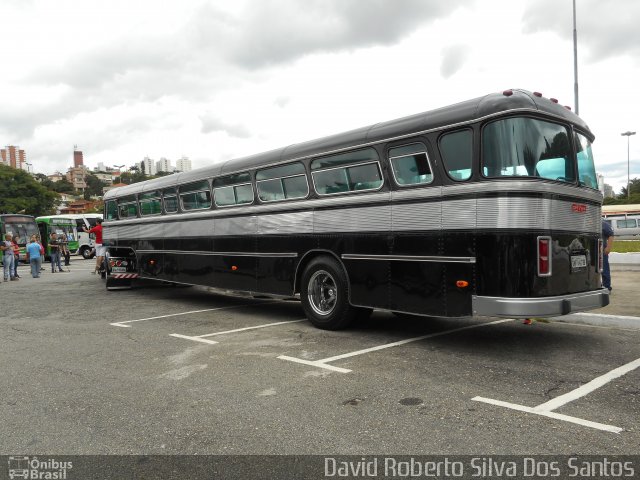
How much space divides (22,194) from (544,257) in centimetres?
7101

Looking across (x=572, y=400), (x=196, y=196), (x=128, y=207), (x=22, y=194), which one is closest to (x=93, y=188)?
(x=22, y=194)

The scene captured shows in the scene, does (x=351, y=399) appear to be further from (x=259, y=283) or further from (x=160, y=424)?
(x=259, y=283)

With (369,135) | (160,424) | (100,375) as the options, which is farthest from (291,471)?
(369,135)

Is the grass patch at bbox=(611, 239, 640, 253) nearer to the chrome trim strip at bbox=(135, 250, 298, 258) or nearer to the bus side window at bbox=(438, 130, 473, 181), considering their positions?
the chrome trim strip at bbox=(135, 250, 298, 258)

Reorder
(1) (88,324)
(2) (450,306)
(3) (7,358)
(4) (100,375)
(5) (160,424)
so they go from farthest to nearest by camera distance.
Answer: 1. (1) (88,324)
2. (3) (7,358)
3. (2) (450,306)
4. (4) (100,375)
5. (5) (160,424)

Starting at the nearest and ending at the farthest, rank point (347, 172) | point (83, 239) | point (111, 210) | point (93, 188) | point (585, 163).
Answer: point (585, 163) → point (347, 172) → point (111, 210) → point (83, 239) → point (93, 188)

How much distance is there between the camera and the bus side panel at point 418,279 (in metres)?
5.91

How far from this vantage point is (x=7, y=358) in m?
6.17

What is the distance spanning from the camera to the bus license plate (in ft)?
19.2

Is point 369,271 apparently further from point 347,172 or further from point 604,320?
point 604,320

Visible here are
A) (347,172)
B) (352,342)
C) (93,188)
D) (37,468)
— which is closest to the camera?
(37,468)

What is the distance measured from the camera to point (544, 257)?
5473 millimetres

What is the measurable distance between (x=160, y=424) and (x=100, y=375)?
69.3 inches

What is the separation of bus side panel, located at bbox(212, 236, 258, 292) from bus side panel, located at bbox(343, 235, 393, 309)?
2345 millimetres
